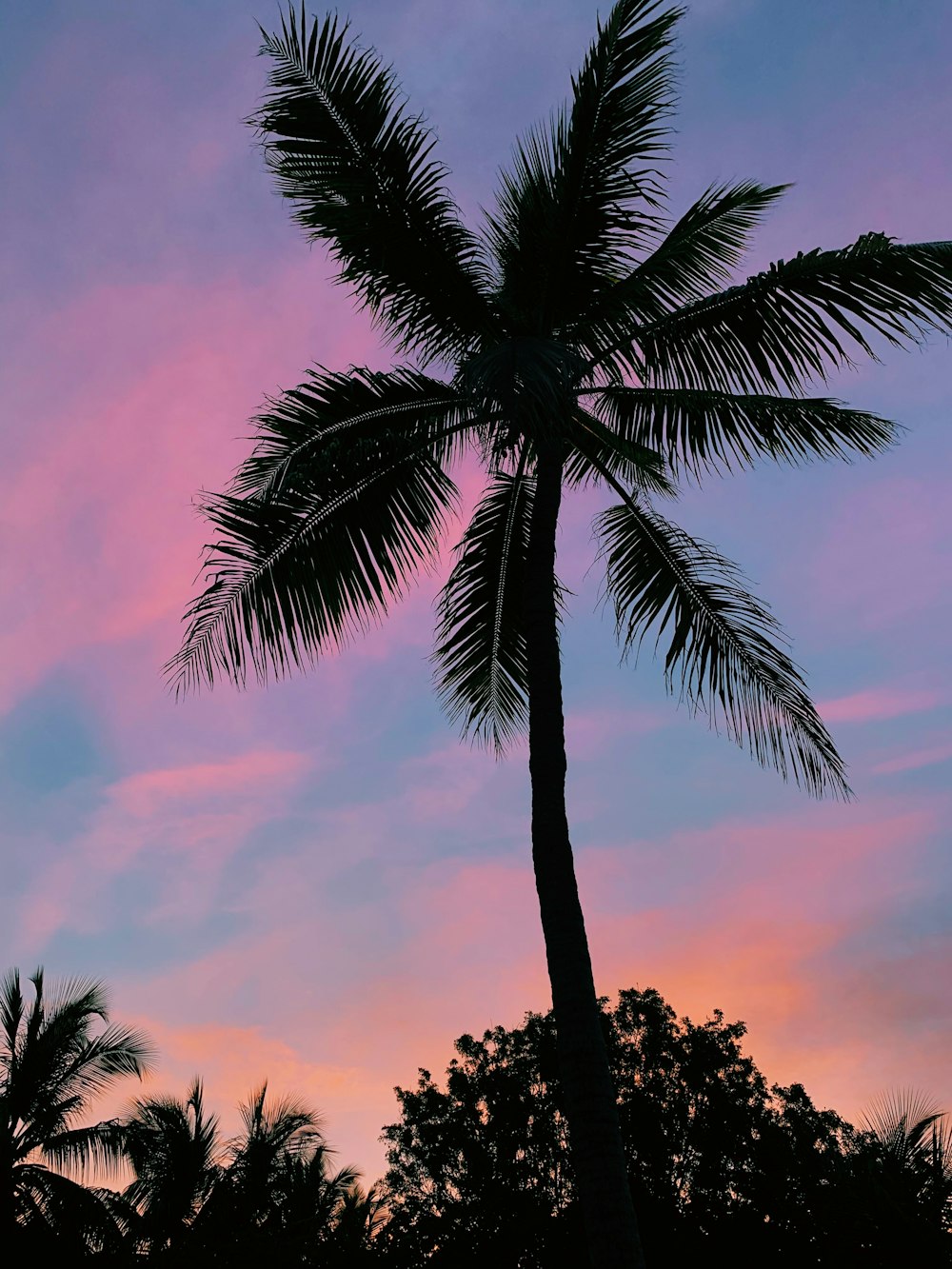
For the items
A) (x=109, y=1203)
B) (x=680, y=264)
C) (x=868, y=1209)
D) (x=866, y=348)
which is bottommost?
(x=868, y=1209)

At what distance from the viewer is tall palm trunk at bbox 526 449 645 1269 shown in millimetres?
5918

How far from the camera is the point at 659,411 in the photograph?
9.53 m

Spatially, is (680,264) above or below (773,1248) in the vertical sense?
above

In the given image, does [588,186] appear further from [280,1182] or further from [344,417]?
[280,1182]

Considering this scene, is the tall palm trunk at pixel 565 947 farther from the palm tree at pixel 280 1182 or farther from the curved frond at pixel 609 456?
the palm tree at pixel 280 1182

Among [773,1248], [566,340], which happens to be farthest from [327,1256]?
[566,340]

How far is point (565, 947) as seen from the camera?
269 inches

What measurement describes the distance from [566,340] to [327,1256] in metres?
17.8

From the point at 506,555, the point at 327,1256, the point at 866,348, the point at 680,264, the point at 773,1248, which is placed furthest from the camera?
the point at 773,1248

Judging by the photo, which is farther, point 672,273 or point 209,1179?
point 209,1179

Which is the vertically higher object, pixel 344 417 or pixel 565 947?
pixel 344 417

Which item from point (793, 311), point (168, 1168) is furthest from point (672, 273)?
point (168, 1168)

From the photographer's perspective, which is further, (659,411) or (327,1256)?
(327,1256)

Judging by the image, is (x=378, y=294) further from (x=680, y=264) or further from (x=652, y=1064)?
(x=652, y=1064)
